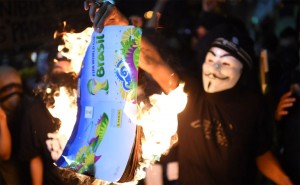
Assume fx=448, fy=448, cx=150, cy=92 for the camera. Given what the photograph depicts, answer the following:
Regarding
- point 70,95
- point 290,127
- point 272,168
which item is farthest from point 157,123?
point 290,127

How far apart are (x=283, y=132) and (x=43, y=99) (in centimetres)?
195

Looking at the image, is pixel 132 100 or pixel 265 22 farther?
pixel 265 22

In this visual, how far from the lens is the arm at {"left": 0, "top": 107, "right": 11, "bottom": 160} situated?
119 inches

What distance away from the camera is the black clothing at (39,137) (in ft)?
9.91

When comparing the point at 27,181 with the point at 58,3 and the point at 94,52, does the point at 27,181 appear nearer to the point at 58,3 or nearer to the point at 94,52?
the point at 58,3

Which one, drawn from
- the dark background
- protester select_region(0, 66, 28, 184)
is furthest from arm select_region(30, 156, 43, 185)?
the dark background

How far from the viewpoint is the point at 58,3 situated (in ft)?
10.4

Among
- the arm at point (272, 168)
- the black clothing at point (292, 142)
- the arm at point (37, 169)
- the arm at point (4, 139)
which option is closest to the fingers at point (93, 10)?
the arm at point (4, 139)

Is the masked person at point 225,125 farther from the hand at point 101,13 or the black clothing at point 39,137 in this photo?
the hand at point 101,13

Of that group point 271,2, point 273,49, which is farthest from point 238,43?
point 271,2

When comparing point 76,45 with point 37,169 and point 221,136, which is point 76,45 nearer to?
point 37,169

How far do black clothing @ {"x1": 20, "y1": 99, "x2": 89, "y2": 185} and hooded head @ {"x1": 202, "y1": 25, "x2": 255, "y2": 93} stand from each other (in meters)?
1.22

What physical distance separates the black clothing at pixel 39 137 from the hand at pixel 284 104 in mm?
1776

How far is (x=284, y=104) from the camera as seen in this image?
354 cm
